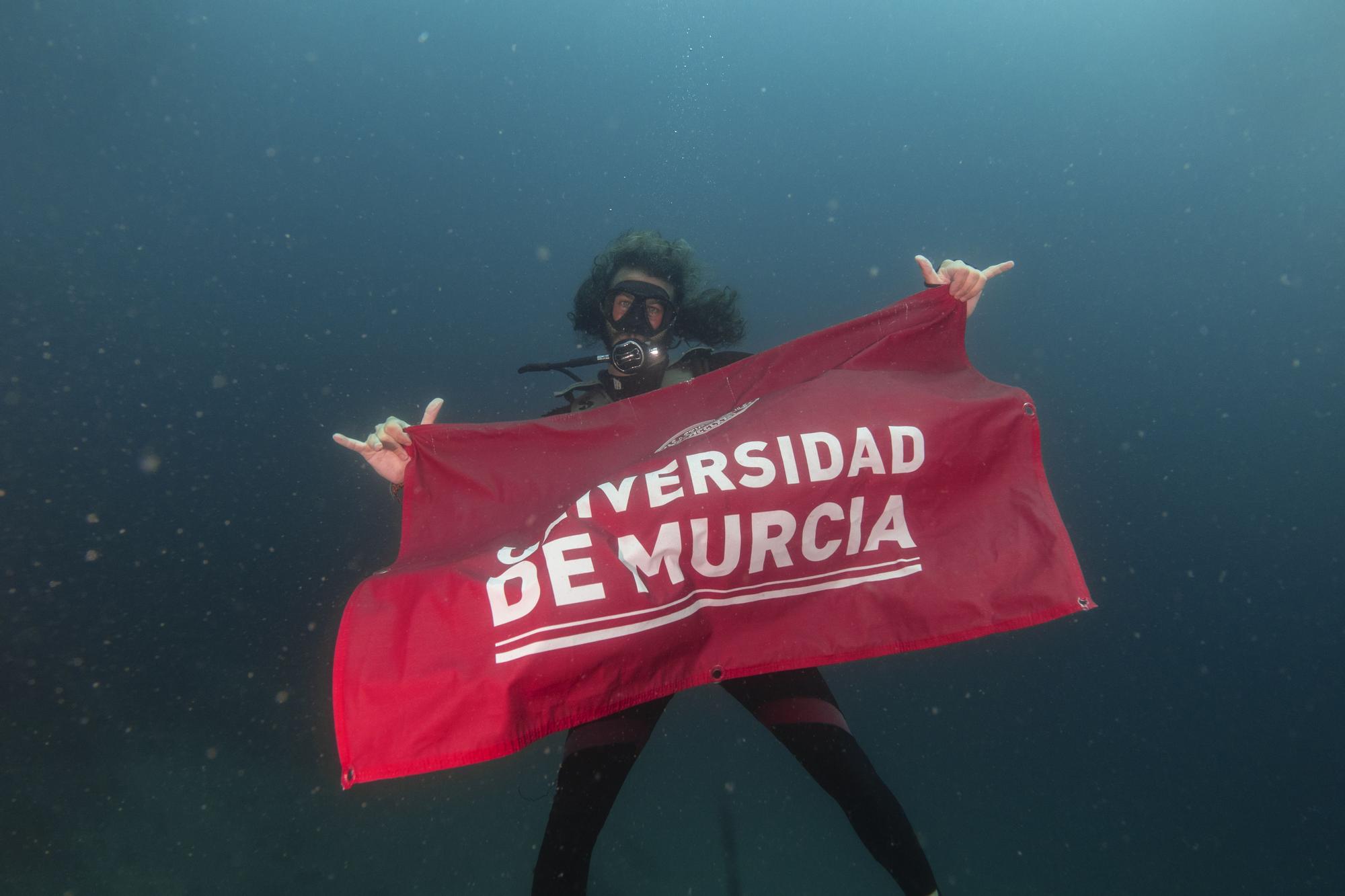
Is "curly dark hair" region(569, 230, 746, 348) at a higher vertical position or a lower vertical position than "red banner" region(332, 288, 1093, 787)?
higher

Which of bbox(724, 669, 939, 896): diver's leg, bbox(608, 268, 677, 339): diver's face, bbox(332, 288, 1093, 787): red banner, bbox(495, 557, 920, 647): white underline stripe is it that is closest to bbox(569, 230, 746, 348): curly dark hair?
bbox(608, 268, 677, 339): diver's face

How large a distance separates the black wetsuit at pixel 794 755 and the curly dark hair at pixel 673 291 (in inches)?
97.1

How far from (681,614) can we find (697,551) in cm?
25

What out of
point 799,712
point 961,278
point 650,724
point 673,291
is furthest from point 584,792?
point 673,291

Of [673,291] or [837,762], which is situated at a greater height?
[673,291]

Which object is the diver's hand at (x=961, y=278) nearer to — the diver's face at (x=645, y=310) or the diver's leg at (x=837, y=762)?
the diver's face at (x=645, y=310)

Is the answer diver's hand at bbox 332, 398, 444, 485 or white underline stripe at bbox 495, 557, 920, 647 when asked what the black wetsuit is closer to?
white underline stripe at bbox 495, 557, 920, 647

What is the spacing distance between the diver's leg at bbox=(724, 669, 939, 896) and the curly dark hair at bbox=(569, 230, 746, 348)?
2.45 metres

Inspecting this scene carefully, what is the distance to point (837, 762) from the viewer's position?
2129mm

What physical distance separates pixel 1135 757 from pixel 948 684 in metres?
9.64

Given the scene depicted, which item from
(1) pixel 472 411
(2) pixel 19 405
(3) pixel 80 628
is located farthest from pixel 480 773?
(2) pixel 19 405

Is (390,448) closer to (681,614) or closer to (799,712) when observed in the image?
(681,614)

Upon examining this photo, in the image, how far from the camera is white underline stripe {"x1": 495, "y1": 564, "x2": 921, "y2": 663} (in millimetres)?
1900

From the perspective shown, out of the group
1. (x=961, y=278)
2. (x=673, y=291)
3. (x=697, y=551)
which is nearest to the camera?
(x=697, y=551)
